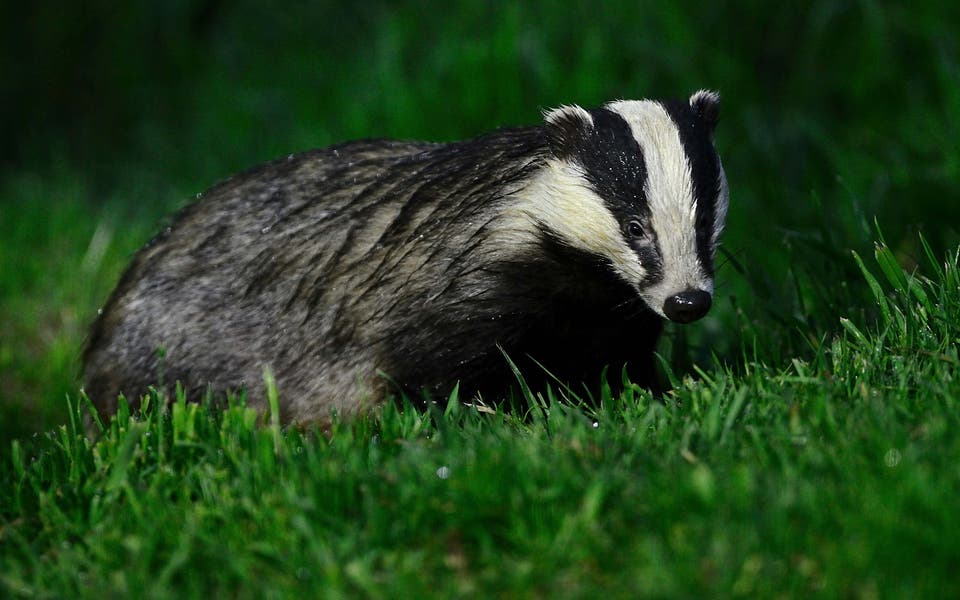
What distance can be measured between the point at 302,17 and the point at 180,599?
21.4 feet

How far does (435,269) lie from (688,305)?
2.87ft

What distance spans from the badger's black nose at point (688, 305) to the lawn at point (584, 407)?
168 millimetres

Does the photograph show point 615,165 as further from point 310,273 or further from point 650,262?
point 310,273

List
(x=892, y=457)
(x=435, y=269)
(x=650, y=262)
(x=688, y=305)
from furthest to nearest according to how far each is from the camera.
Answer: (x=435, y=269) → (x=650, y=262) → (x=688, y=305) → (x=892, y=457)

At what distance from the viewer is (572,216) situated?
3.65 m

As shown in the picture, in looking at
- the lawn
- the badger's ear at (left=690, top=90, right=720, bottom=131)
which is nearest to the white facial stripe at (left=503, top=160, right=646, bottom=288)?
the lawn

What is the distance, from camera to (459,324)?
148 inches

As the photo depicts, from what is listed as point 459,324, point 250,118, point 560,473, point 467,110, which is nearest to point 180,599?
point 560,473

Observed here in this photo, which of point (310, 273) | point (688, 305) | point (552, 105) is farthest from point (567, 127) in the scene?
point (552, 105)

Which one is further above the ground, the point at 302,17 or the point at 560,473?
the point at 302,17

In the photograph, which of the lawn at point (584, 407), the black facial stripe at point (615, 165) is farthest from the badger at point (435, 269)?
the lawn at point (584, 407)

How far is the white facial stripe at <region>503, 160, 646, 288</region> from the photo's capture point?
11.6 ft

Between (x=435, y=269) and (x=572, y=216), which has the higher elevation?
(x=572, y=216)

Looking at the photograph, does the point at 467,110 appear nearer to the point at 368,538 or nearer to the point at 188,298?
the point at 188,298
